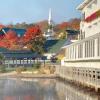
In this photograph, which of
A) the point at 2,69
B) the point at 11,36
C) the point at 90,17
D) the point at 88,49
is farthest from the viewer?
the point at 11,36

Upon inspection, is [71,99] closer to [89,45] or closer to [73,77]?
[89,45]

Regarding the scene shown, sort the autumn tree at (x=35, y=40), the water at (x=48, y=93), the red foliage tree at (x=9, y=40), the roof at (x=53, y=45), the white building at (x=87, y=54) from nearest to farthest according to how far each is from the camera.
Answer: the water at (x=48, y=93), the white building at (x=87, y=54), the autumn tree at (x=35, y=40), the roof at (x=53, y=45), the red foliage tree at (x=9, y=40)

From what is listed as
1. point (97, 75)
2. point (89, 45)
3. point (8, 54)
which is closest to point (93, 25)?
point (89, 45)

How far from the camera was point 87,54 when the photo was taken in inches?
1756

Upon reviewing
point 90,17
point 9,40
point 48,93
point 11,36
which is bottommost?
point 48,93

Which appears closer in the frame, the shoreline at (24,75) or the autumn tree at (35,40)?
the shoreline at (24,75)

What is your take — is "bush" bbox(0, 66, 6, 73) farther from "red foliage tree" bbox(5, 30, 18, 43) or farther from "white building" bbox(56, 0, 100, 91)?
"red foliage tree" bbox(5, 30, 18, 43)

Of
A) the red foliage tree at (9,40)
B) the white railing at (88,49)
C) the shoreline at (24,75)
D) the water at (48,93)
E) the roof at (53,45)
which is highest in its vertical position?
the red foliage tree at (9,40)

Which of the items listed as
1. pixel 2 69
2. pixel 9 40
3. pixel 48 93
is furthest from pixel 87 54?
pixel 9 40

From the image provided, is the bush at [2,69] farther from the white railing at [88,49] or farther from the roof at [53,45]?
the roof at [53,45]

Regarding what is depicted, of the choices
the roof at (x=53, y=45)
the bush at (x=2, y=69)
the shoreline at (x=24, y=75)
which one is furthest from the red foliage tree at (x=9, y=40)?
the shoreline at (x=24, y=75)

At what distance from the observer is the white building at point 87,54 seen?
Answer: 126 feet

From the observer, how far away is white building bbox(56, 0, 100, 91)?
38.3m

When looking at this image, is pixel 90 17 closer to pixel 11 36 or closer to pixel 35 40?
pixel 35 40
